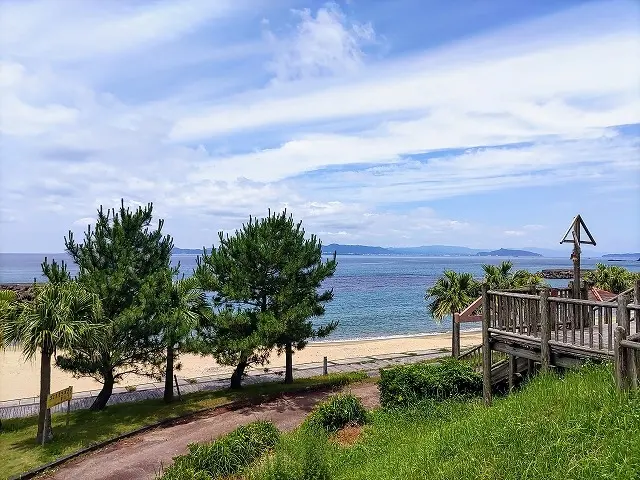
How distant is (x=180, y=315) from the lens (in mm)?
19359

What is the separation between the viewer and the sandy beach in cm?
2855

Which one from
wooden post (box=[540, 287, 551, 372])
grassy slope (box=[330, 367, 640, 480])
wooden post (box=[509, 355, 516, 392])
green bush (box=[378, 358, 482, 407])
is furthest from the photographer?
green bush (box=[378, 358, 482, 407])

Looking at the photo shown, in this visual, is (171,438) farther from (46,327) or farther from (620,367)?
(620,367)

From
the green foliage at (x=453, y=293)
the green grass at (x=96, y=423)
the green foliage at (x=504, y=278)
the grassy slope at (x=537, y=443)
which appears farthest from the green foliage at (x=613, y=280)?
the grassy slope at (x=537, y=443)

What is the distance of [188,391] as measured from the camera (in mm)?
23250

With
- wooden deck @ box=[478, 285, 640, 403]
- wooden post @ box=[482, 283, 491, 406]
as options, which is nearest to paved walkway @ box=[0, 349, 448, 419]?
wooden post @ box=[482, 283, 491, 406]

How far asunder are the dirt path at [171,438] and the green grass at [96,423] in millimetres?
962

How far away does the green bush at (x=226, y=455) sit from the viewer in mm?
10844

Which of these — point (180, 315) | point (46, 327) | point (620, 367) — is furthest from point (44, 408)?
point (620, 367)

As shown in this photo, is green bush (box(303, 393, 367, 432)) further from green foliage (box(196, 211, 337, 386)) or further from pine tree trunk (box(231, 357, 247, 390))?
pine tree trunk (box(231, 357, 247, 390))

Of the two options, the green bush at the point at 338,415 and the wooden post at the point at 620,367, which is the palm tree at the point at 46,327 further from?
the wooden post at the point at 620,367

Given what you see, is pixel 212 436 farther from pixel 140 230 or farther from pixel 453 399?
pixel 140 230

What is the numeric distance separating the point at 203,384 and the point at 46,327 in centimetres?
1055

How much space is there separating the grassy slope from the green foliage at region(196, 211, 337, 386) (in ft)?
32.5
